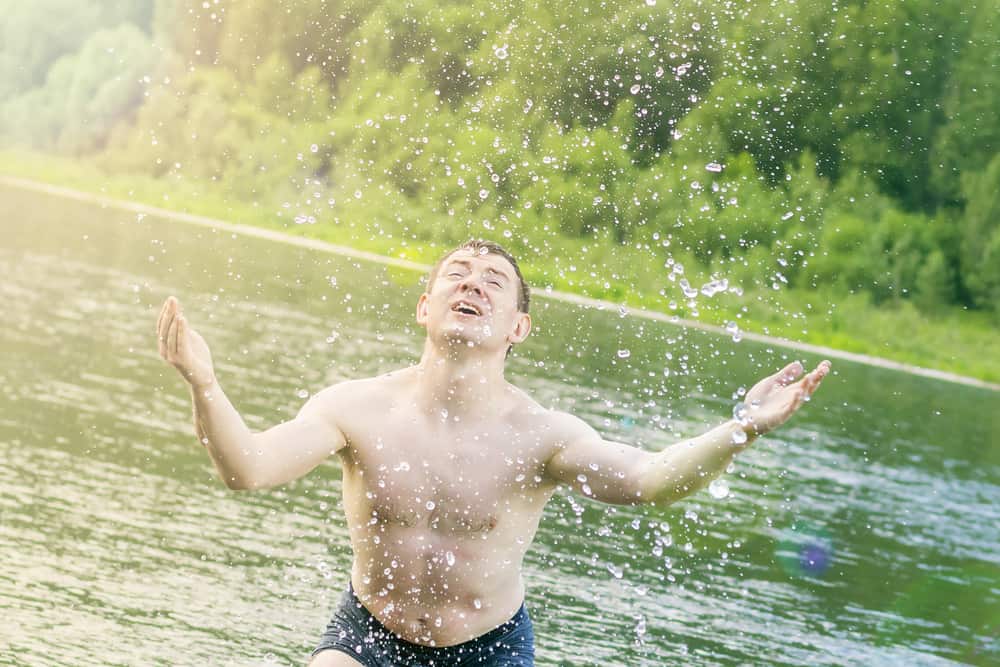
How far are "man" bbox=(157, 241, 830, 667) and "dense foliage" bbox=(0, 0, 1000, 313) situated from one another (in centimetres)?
5685

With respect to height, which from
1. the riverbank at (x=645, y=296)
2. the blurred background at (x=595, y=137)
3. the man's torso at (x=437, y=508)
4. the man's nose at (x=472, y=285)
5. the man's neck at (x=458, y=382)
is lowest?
the man's torso at (x=437, y=508)

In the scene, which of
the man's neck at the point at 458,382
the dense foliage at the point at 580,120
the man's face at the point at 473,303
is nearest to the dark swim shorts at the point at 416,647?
the man's neck at the point at 458,382

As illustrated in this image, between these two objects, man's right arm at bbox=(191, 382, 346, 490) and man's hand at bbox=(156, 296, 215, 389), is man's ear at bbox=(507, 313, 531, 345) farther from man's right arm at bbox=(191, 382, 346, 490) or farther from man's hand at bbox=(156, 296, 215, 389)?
man's hand at bbox=(156, 296, 215, 389)

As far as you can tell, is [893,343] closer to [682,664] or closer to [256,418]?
[256,418]

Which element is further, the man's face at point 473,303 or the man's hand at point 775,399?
the man's face at point 473,303

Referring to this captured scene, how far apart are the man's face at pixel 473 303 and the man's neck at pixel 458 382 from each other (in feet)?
0.25

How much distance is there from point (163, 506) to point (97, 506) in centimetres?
61

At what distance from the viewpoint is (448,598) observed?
591 centimetres

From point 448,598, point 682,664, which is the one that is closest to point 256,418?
point 682,664

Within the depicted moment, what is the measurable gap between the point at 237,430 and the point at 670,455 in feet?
4.94

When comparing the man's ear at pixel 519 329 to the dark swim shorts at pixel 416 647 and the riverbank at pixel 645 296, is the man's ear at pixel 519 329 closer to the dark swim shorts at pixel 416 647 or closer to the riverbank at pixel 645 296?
the dark swim shorts at pixel 416 647

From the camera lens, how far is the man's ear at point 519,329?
5.98 metres

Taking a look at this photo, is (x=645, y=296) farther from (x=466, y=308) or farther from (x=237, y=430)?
(x=237, y=430)

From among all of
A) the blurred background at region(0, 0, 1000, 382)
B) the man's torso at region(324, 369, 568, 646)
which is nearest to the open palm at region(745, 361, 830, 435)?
the man's torso at region(324, 369, 568, 646)
